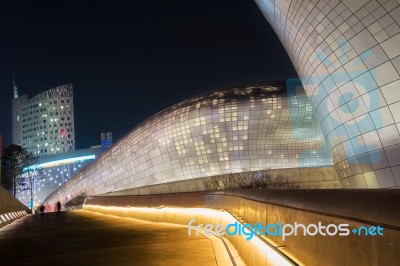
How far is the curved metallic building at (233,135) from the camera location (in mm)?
63438

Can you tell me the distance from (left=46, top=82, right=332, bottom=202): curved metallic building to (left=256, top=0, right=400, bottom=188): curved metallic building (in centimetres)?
2916

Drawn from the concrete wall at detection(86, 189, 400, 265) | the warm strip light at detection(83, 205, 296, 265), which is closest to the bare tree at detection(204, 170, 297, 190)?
the warm strip light at detection(83, 205, 296, 265)

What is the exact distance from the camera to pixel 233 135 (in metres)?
65.2

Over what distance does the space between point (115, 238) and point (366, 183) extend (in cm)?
1848

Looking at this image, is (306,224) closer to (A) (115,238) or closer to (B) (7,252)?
(B) (7,252)

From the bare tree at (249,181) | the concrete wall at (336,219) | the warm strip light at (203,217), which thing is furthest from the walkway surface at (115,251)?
the bare tree at (249,181)

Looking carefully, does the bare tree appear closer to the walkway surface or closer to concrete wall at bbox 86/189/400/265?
the walkway surface

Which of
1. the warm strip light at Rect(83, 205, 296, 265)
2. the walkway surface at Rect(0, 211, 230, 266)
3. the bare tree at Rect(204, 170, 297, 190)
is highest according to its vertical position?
the bare tree at Rect(204, 170, 297, 190)

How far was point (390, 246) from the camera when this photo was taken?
2973 mm

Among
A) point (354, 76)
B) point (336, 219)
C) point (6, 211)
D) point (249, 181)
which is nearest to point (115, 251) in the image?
point (336, 219)

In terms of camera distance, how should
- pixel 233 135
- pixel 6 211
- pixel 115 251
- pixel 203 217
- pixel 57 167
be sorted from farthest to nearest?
pixel 57 167, pixel 233 135, pixel 6 211, pixel 203 217, pixel 115 251

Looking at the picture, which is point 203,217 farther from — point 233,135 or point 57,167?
point 57,167

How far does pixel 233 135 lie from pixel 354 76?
38.5 meters

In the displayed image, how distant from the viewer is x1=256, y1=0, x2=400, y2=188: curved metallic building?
24469 mm
